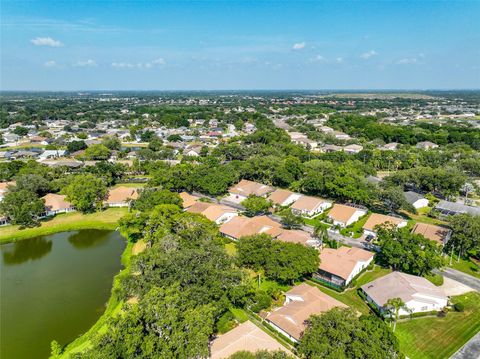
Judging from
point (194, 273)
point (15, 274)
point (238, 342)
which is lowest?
point (15, 274)

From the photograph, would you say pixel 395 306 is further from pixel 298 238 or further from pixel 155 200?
pixel 155 200

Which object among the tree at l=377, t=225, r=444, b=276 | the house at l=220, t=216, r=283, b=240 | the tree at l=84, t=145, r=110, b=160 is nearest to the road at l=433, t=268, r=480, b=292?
the tree at l=377, t=225, r=444, b=276

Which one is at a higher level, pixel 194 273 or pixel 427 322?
pixel 194 273

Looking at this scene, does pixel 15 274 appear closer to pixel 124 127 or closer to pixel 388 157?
pixel 388 157

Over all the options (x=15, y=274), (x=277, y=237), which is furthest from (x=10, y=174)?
(x=277, y=237)

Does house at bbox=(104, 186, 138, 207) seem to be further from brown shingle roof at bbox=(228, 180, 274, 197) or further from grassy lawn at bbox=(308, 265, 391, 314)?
grassy lawn at bbox=(308, 265, 391, 314)
